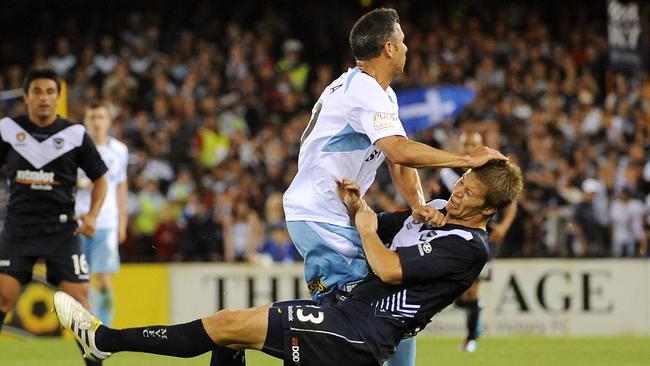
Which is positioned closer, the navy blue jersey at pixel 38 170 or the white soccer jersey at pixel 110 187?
the navy blue jersey at pixel 38 170

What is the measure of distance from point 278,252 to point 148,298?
1.74 metres

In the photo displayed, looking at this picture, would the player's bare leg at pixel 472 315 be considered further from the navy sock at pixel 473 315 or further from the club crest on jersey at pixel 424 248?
the club crest on jersey at pixel 424 248

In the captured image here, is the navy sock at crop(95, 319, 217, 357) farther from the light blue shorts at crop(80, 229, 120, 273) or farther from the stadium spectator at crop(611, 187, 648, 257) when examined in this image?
the stadium spectator at crop(611, 187, 648, 257)

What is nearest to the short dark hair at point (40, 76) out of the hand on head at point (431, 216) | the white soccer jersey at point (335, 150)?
the white soccer jersey at point (335, 150)

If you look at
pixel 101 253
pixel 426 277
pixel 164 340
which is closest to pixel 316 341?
pixel 426 277

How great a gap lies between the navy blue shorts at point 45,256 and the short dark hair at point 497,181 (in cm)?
352

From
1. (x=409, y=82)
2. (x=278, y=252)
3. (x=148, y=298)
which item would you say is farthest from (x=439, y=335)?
(x=409, y=82)

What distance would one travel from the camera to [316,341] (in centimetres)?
625

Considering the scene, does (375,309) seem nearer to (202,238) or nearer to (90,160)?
(90,160)

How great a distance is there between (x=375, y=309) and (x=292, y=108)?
13600mm

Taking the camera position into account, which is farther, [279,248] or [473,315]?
[279,248]

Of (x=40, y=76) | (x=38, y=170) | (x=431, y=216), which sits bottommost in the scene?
(x=431, y=216)

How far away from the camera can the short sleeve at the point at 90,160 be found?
8.66 meters

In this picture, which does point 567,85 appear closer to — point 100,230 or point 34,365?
point 100,230
